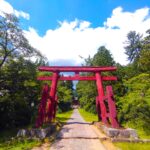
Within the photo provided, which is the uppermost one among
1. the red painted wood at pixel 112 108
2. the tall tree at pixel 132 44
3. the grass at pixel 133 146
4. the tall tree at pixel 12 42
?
the tall tree at pixel 132 44

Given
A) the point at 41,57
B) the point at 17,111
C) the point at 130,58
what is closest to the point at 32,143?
the point at 41,57

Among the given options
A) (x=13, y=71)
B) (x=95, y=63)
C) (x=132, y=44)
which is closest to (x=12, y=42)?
(x=13, y=71)

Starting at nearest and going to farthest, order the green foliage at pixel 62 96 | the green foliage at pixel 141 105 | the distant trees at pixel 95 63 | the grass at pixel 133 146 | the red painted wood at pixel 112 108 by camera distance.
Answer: the grass at pixel 133 146 < the red painted wood at pixel 112 108 < the green foliage at pixel 141 105 < the distant trees at pixel 95 63 < the green foliage at pixel 62 96

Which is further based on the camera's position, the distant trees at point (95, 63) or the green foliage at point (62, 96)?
the green foliage at point (62, 96)

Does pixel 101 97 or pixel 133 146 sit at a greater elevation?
pixel 101 97

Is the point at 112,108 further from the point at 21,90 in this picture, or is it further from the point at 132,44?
the point at 132,44

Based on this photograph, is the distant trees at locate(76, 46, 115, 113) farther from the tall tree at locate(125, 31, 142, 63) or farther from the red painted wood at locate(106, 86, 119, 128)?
the red painted wood at locate(106, 86, 119, 128)

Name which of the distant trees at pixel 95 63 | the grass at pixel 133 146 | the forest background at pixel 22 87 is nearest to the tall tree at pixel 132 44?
the distant trees at pixel 95 63

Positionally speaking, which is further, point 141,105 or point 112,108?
point 141,105

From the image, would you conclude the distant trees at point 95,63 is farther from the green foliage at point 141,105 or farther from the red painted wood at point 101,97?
the red painted wood at point 101,97

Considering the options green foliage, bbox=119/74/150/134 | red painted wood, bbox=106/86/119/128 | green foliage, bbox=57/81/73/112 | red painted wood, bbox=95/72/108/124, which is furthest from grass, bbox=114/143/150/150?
green foliage, bbox=57/81/73/112

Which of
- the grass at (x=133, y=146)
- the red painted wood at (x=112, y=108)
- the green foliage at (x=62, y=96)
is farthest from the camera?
the green foliage at (x=62, y=96)

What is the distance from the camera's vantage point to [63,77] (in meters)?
21.4

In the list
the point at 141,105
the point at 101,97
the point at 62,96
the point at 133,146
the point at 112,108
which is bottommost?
the point at 133,146
